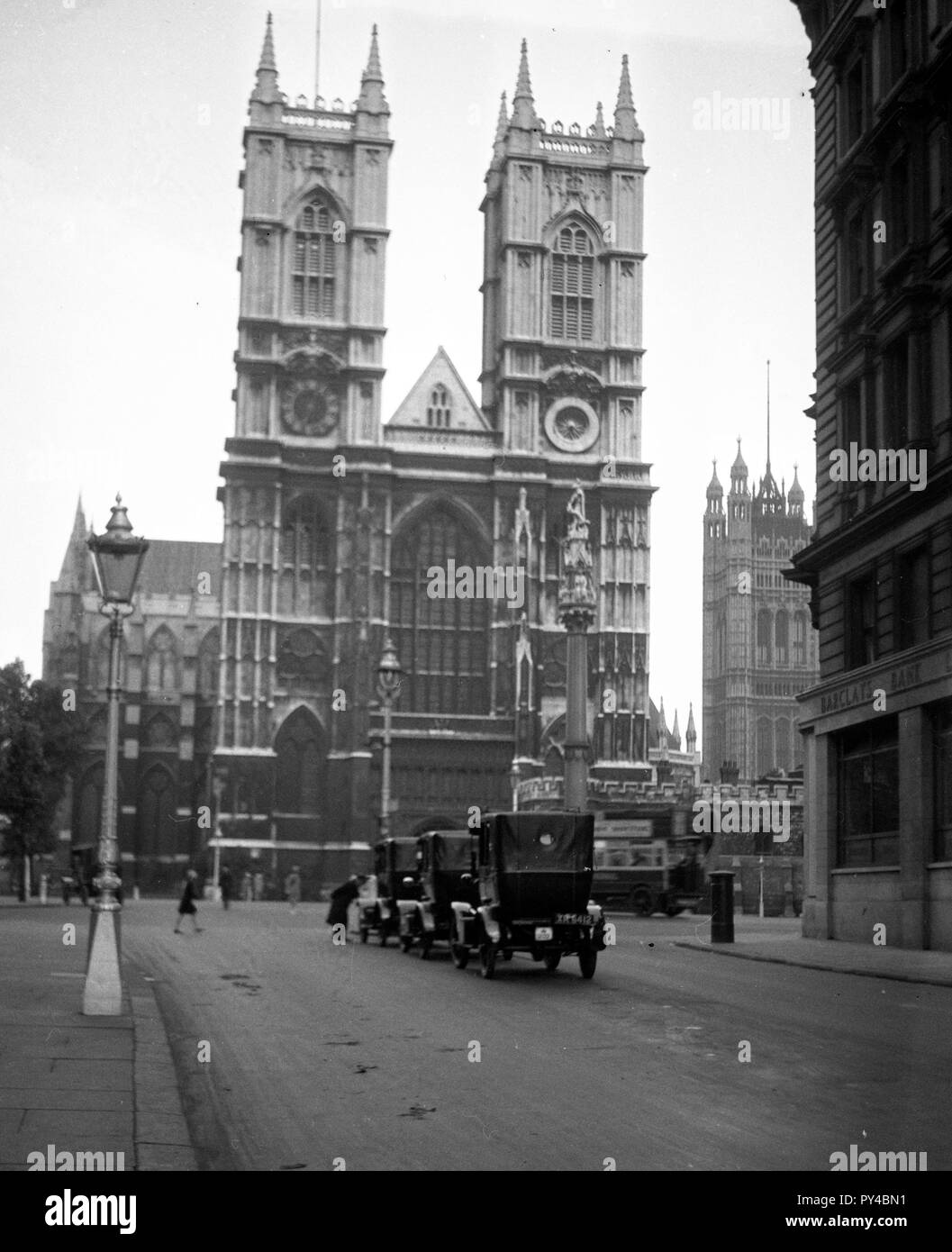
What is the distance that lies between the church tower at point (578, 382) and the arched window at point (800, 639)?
79224 millimetres

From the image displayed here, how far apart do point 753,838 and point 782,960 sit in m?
38.9

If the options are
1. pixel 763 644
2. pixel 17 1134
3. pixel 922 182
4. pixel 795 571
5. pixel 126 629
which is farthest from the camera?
pixel 763 644

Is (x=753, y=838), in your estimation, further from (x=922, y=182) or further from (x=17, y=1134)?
(x=17, y=1134)

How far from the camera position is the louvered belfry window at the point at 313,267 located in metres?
78.4

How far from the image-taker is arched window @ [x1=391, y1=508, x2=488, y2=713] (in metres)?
77.1

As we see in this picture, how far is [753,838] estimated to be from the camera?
210 feet

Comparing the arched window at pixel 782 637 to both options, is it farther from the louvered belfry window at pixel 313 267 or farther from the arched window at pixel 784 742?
the louvered belfry window at pixel 313 267

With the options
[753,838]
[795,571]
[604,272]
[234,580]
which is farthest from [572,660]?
[604,272]

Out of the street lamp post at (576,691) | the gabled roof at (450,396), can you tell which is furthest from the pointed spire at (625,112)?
the street lamp post at (576,691)

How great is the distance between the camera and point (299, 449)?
76500 mm

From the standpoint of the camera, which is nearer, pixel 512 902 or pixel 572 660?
pixel 512 902

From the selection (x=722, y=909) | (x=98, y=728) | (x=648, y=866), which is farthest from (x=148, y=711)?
(x=722, y=909)

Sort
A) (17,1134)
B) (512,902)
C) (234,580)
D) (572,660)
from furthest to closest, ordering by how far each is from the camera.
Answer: (234,580)
(572,660)
(512,902)
(17,1134)
